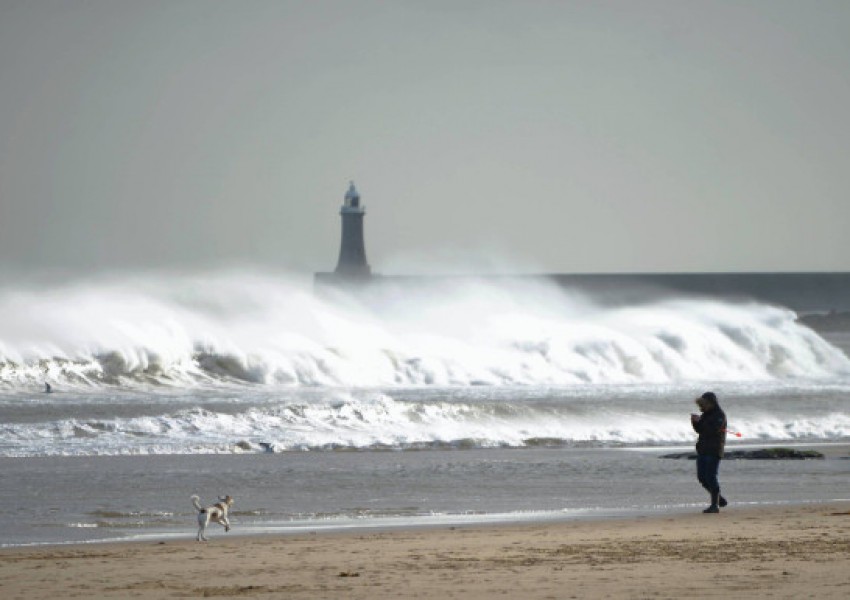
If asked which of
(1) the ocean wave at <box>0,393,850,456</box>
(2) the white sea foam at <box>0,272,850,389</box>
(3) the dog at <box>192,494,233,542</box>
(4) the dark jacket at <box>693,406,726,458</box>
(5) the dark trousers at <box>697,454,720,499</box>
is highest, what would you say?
(2) the white sea foam at <box>0,272,850,389</box>

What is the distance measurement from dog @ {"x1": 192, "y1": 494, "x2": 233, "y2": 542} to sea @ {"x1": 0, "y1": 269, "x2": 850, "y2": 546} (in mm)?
158

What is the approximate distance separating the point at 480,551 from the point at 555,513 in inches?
139

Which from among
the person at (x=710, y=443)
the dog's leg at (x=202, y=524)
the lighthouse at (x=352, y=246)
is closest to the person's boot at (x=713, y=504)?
Answer: the person at (x=710, y=443)

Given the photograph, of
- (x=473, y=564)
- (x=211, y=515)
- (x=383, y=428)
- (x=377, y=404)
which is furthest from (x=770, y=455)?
(x=473, y=564)

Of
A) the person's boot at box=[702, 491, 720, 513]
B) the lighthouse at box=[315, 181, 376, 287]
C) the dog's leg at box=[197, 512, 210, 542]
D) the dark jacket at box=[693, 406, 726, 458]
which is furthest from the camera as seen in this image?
the lighthouse at box=[315, 181, 376, 287]

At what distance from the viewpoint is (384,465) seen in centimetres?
2086

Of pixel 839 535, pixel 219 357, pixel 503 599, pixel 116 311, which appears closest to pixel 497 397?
pixel 219 357

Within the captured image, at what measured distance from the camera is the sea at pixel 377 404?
1673cm

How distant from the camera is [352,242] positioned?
114 m

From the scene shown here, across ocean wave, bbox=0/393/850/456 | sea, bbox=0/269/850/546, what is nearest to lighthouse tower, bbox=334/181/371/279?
sea, bbox=0/269/850/546

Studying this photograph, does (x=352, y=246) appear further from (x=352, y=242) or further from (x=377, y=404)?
(x=377, y=404)

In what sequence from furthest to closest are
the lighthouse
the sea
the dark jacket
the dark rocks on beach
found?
the lighthouse, the dark rocks on beach, the sea, the dark jacket

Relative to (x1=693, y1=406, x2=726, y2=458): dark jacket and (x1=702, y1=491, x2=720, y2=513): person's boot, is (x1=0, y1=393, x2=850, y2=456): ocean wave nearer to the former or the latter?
(x1=693, y1=406, x2=726, y2=458): dark jacket

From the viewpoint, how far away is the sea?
16.7 meters
